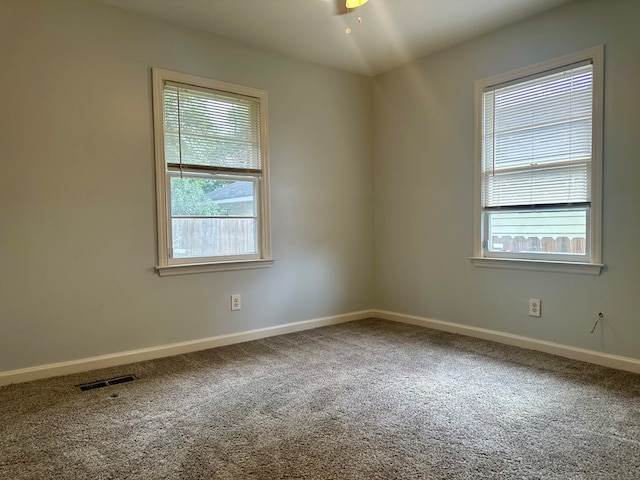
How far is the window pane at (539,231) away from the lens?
2.98 metres

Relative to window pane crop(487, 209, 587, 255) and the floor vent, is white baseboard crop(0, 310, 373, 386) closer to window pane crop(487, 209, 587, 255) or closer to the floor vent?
the floor vent

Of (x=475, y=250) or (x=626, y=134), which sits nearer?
(x=626, y=134)

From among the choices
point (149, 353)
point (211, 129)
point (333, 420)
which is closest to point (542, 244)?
point (333, 420)

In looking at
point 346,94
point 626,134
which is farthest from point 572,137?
point 346,94

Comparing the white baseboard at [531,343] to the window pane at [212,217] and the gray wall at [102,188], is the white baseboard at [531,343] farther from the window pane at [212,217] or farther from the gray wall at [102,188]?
the window pane at [212,217]

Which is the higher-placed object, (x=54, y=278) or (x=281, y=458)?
(x=54, y=278)

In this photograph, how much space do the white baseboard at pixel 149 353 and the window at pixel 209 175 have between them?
0.59 meters

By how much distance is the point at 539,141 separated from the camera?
3.15 meters

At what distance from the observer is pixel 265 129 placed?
365 centimetres

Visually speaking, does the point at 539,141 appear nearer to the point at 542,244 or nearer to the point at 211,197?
the point at 542,244

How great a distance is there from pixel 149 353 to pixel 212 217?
1154 mm

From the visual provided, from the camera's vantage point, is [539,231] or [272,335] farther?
[272,335]

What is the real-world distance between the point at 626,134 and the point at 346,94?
8.07ft

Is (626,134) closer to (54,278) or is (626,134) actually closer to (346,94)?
(346,94)
